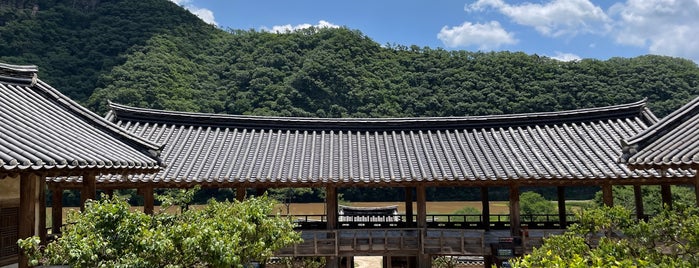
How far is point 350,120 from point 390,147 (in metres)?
2.04

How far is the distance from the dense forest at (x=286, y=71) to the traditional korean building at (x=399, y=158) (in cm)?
3503

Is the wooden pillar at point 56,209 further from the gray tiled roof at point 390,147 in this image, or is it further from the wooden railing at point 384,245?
the wooden railing at point 384,245

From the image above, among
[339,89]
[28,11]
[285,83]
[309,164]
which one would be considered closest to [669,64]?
[339,89]

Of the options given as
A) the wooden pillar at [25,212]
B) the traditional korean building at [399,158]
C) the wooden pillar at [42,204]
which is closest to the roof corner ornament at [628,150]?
the traditional korean building at [399,158]

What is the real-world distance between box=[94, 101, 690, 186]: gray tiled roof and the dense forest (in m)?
34.5

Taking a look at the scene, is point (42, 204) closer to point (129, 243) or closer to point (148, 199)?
point (148, 199)

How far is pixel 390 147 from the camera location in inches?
626

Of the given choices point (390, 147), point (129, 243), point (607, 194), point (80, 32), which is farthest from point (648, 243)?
Result: point (80, 32)

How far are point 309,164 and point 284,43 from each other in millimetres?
56808

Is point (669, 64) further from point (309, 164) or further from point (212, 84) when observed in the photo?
point (309, 164)

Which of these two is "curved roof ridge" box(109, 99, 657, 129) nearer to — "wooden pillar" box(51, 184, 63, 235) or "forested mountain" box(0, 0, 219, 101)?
"wooden pillar" box(51, 184, 63, 235)

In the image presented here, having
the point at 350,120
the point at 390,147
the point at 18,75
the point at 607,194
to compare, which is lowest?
the point at 607,194

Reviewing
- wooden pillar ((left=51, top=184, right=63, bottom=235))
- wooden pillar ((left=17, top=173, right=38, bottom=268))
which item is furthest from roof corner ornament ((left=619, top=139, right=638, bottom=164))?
wooden pillar ((left=51, top=184, right=63, bottom=235))

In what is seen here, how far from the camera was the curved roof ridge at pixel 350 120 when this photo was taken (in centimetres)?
1653
